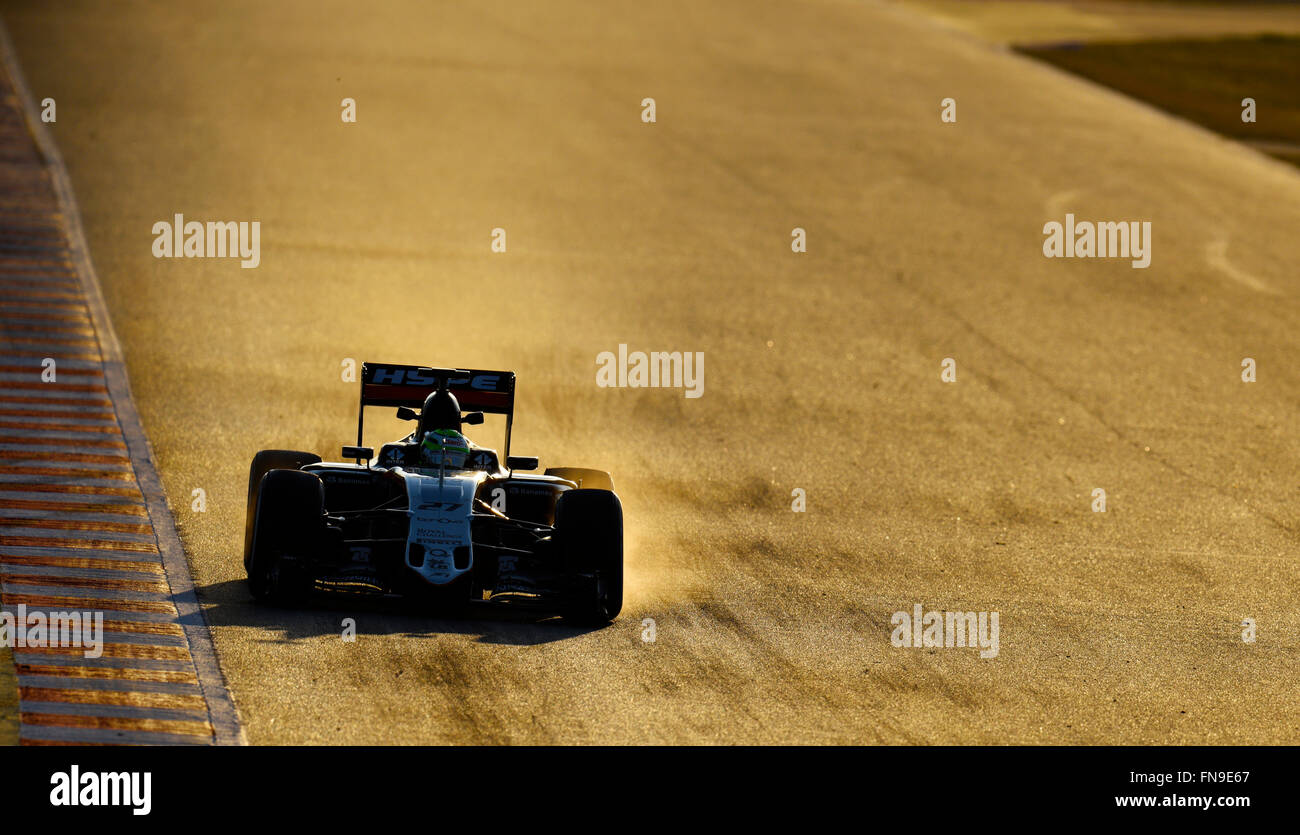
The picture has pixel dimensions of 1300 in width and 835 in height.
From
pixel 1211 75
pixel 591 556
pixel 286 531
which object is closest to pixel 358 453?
pixel 286 531

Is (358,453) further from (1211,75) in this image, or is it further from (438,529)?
(1211,75)

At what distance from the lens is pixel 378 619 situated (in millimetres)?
13508

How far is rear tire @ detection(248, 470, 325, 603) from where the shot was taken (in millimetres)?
13414

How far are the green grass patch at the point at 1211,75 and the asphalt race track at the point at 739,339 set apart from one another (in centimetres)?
136

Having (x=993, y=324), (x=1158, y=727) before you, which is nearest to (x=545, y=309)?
(x=993, y=324)

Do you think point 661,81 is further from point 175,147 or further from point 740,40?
point 175,147

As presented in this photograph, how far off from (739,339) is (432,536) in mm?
12468

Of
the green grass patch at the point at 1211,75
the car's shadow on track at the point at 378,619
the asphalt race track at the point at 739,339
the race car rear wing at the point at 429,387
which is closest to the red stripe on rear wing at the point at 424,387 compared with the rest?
the race car rear wing at the point at 429,387

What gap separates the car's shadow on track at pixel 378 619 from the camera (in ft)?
43.2

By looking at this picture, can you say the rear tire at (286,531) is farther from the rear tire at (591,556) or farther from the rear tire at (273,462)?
the rear tire at (591,556)
